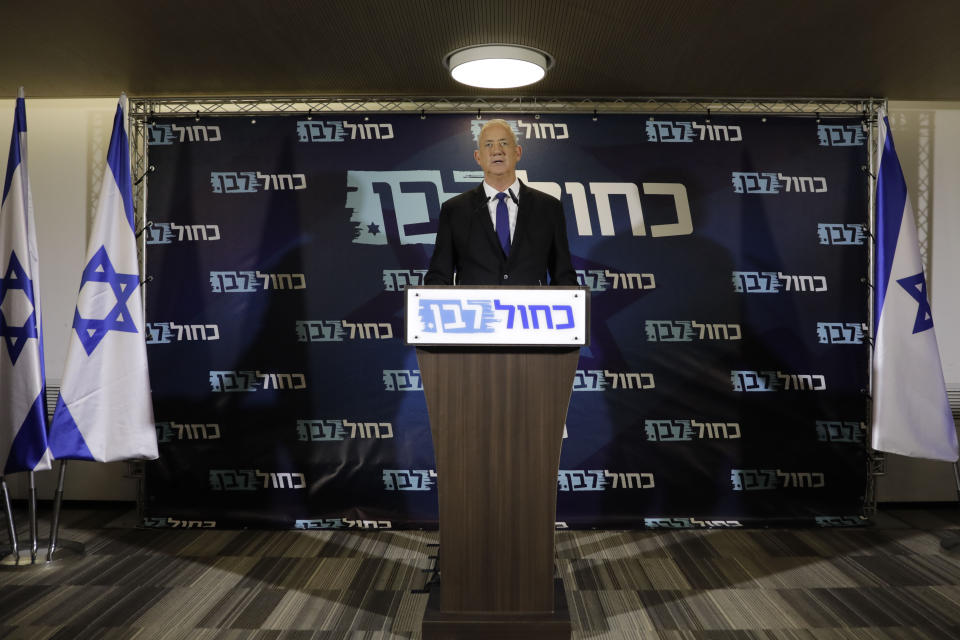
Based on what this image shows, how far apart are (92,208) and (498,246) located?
288 centimetres

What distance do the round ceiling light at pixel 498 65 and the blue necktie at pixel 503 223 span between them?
2.85ft

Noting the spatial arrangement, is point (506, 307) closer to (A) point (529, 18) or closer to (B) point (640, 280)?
(A) point (529, 18)

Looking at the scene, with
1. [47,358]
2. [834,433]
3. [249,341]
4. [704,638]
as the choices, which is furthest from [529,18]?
[47,358]

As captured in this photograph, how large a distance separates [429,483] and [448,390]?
1.94 meters

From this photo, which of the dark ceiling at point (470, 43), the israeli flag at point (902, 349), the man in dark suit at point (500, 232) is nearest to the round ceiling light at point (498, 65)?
the dark ceiling at point (470, 43)

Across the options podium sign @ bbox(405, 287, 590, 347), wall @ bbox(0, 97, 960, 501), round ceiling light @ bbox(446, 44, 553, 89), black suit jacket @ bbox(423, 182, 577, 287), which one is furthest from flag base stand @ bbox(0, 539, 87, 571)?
round ceiling light @ bbox(446, 44, 553, 89)

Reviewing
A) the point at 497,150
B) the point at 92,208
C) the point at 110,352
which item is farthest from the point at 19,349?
the point at 497,150

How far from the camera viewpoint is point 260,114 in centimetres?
423

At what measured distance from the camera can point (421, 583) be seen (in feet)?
10.6

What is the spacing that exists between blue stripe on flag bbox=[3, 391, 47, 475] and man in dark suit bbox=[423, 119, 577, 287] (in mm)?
2002

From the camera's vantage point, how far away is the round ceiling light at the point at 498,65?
3.52 metres

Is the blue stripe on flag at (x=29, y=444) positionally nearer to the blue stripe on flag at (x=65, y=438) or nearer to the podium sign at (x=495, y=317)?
the blue stripe on flag at (x=65, y=438)

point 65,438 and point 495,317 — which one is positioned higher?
point 495,317

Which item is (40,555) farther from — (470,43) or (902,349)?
(902,349)
